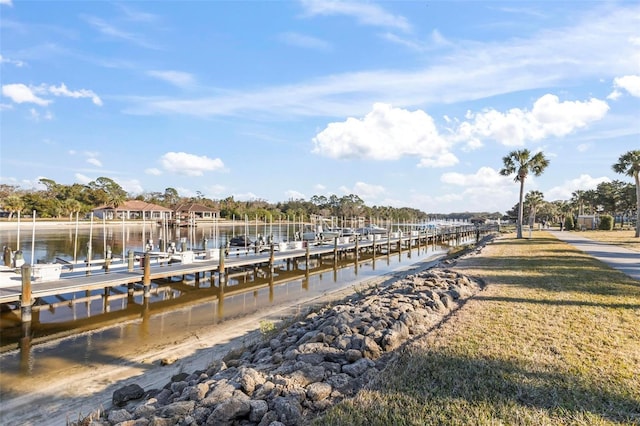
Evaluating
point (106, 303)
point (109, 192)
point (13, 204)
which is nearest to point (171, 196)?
point (109, 192)

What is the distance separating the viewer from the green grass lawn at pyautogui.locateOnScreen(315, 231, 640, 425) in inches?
126

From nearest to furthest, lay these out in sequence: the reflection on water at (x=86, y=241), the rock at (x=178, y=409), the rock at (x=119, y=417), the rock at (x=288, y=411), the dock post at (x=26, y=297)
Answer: the rock at (x=288, y=411)
the rock at (x=178, y=409)
the rock at (x=119, y=417)
the dock post at (x=26, y=297)
the reflection on water at (x=86, y=241)

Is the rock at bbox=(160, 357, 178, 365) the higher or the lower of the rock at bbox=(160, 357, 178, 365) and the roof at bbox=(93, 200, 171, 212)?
the lower

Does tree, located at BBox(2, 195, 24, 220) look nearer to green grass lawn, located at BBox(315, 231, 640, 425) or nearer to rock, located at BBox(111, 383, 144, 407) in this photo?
rock, located at BBox(111, 383, 144, 407)

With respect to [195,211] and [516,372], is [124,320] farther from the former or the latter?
[195,211]

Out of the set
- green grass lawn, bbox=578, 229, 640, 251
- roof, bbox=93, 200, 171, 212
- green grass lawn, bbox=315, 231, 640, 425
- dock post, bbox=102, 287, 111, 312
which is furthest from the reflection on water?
green grass lawn, bbox=578, 229, 640, 251

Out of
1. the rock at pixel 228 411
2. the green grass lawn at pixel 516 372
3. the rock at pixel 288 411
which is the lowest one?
the rock at pixel 228 411

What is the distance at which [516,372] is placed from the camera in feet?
13.0

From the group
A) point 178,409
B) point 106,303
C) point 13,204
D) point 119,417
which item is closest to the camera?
point 178,409

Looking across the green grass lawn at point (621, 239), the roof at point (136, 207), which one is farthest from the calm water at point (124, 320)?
the roof at point (136, 207)

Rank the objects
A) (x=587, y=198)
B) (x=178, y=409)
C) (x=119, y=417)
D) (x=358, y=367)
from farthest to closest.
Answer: (x=587, y=198) < (x=358, y=367) < (x=119, y=417) < (x=178, y=409)

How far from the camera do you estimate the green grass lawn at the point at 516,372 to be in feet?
10.5

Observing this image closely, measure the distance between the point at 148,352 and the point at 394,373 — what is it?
7.24 meters

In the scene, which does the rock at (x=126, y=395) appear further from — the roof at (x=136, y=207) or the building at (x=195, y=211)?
the building at (x=195, y=211)
